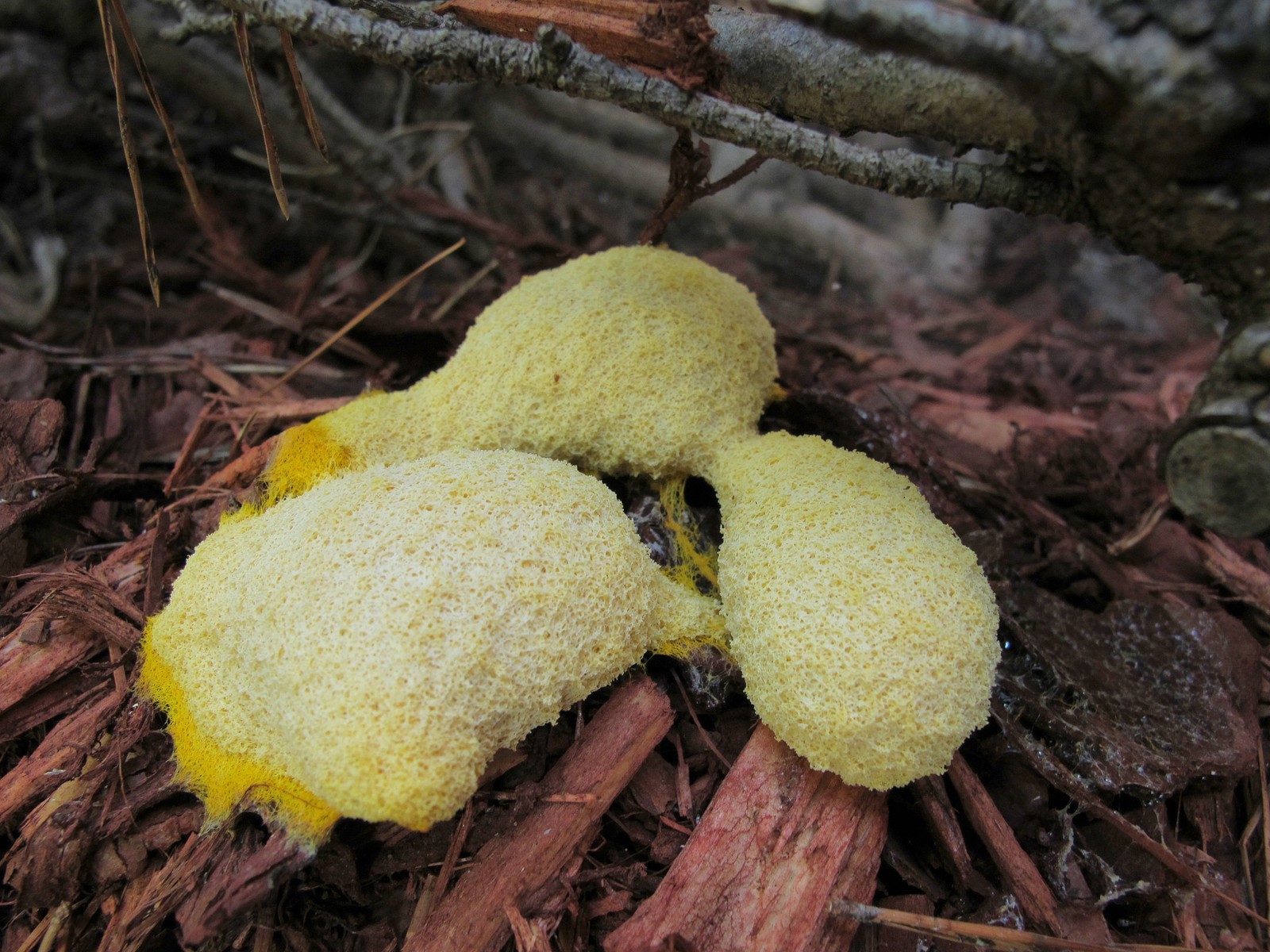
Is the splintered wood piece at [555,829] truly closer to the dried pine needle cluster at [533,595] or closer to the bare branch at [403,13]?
the dried pine needle cluster at [533,595]

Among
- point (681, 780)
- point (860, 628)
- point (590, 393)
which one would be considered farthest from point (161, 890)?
point (860, 628)

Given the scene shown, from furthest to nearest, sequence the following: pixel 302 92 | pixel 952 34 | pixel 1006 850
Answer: pixel 302 92 → pixel 1006 850 → pixel 952 34

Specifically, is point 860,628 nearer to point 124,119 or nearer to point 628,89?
point 628,89

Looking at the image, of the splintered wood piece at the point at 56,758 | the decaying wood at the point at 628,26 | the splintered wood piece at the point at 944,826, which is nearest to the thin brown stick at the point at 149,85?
the decaying wood at the point at 628,26

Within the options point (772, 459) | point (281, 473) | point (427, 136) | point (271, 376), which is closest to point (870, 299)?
point (427, 136)

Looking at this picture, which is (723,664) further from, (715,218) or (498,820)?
(715,218)

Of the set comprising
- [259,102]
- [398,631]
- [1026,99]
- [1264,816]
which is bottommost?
[1264,816]
